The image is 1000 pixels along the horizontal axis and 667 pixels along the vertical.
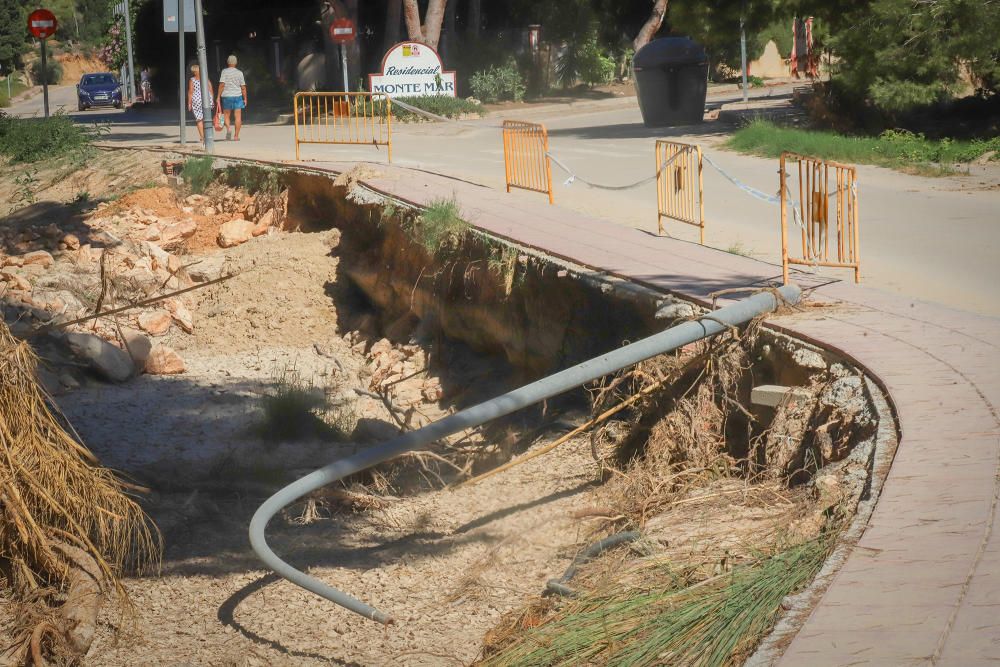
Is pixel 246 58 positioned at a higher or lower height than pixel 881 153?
higher

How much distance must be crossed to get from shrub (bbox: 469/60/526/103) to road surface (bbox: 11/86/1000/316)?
30.4ft

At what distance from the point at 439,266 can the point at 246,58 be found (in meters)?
29.9

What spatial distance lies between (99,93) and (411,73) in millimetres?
24204

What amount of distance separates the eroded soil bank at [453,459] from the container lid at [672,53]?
11038mm

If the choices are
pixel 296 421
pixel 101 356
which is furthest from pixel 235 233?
pixel 296 421

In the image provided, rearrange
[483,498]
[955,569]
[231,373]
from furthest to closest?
[231,373]
[483,498]
[955,569]

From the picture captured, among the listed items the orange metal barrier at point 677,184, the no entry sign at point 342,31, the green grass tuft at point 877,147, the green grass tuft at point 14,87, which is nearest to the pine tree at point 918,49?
the green grass tuft at point 877,147

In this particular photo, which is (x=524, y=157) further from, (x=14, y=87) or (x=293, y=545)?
(x=14, y=87)

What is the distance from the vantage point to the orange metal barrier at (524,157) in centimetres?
1351

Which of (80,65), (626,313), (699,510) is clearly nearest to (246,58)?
(626,313)

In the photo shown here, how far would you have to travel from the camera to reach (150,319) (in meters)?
13.6

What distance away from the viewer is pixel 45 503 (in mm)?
5719

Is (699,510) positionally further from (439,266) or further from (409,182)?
(409,182)

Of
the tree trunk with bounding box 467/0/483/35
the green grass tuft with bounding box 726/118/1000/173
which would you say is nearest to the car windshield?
the tree trunk with bounding box 467/0/483/35
